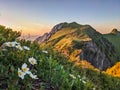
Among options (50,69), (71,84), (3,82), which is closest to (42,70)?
(50,69)

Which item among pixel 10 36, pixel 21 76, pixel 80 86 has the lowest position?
pixel 80 86

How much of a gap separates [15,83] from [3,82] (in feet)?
0.83

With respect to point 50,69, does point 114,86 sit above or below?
below

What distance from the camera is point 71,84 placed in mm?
6230

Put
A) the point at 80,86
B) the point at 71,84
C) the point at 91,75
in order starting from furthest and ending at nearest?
1. the point at 91,75
2. the point at 80,86
3. the point at 71,84

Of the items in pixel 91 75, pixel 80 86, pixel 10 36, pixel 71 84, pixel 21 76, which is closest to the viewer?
pixel 21 76

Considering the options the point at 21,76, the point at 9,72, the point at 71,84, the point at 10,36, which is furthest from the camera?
the point at 10,36

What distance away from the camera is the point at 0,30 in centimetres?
935

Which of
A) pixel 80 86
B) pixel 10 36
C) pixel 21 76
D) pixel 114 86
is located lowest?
pixel 114 86

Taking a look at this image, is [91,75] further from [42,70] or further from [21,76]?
[21,76]

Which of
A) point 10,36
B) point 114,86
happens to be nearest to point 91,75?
point 114,86

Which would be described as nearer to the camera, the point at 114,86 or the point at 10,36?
the point at 10,36

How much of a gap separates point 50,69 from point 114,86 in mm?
6570

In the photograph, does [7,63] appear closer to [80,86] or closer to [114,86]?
[80,86]
